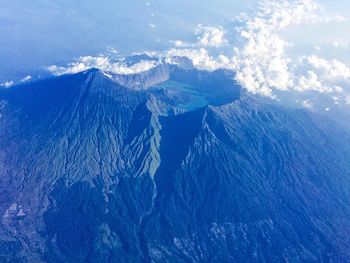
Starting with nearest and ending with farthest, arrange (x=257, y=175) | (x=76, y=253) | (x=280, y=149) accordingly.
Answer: (x=76, y=253) < (x=257, y=175) < (x=280, y=149)

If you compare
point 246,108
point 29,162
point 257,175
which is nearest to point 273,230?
point 257,175

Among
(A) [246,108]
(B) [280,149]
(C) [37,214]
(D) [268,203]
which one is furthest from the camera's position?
(A) [246,108]

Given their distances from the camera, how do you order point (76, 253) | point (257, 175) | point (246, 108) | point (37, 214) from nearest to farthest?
point (76, 253) → point (37, 214) → point (257, 175) → point (246, 108)

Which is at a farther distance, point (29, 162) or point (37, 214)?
point (29, 162)

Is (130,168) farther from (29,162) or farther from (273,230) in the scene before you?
(273,230)

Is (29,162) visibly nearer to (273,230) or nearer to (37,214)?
(37,214)

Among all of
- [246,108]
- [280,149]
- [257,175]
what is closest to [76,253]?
[257,175]
